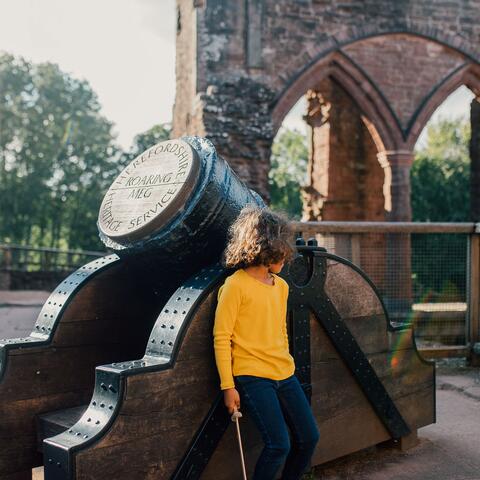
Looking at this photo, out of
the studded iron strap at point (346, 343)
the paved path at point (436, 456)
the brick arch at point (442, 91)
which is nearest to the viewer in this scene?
the studded iron strap at point (346, 343)

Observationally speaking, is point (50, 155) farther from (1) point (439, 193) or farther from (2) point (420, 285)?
(2) point (420, 285)

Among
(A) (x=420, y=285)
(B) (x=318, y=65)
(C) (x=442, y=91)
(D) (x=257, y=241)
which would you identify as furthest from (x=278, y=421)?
(C) (x=442, y=91)

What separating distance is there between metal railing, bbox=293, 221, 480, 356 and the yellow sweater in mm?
2136

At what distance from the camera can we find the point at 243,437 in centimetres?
270

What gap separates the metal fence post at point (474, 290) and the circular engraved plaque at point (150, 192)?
3865mm

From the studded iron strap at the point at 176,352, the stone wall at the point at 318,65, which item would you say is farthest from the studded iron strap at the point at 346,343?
the stone wall at the point at 318,65

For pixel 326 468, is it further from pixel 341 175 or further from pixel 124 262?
pixel 341 175

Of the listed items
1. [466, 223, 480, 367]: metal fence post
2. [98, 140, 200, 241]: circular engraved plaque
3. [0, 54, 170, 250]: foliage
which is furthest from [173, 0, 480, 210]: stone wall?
[0, 54, 170, 250]: foliage

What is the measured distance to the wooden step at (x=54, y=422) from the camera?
268 centimetres

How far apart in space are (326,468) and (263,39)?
9.50 metres

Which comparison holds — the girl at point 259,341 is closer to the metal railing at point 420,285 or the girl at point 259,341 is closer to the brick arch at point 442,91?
the metal railing at point 420,285

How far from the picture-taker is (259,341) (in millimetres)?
2467

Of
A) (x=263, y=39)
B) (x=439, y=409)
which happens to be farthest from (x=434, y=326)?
(x=263, y=39)

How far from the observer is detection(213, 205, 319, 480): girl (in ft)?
7.94
